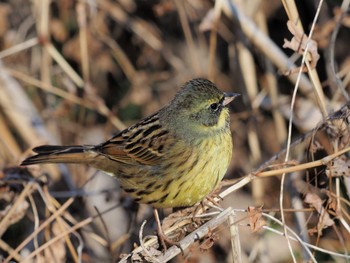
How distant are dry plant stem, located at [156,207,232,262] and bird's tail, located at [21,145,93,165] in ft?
3.82

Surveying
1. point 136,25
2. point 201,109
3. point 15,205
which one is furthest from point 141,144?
point 136,25

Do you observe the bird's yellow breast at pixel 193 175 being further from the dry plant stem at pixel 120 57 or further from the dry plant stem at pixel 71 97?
the dry plant stem at pixel 120 57

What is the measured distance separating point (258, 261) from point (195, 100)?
1.22 metres

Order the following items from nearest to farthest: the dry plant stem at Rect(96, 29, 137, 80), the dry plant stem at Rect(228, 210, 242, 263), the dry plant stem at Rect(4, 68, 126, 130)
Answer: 1. the dry plant stem at Rect(228, 210, 242, 263)
2. the dry plant stem at Rect(4, 68, 126, 130)
3. the dry plant stem at Rect(96, 29, 137, 80)

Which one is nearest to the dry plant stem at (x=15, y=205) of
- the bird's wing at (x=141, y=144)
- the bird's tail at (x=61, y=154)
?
the bird's tail at (x=61, y=154)

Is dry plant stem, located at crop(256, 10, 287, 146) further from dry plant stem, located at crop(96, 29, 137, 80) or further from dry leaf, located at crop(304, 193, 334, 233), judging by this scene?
dry leaf, located at crop(304, 193, 334, 233)

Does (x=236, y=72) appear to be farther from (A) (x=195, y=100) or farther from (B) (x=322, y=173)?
(B) (x=322, y=173)

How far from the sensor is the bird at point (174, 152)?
320 cm

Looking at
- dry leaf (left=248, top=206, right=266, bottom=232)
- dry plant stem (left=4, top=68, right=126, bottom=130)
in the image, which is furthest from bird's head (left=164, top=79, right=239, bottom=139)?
dry plant stem (left=4, top=68, right=126, bottom=130)

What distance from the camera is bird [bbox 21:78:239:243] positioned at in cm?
320

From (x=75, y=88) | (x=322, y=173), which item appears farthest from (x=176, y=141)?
(x=75, y=88)

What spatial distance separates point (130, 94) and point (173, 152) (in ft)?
5.02

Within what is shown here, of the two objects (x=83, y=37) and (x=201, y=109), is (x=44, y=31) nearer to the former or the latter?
(x=83, y=37)

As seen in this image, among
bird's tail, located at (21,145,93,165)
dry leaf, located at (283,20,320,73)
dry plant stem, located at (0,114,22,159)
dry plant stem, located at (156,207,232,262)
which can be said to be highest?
dry plant stem, located at (0,114,22,159)
